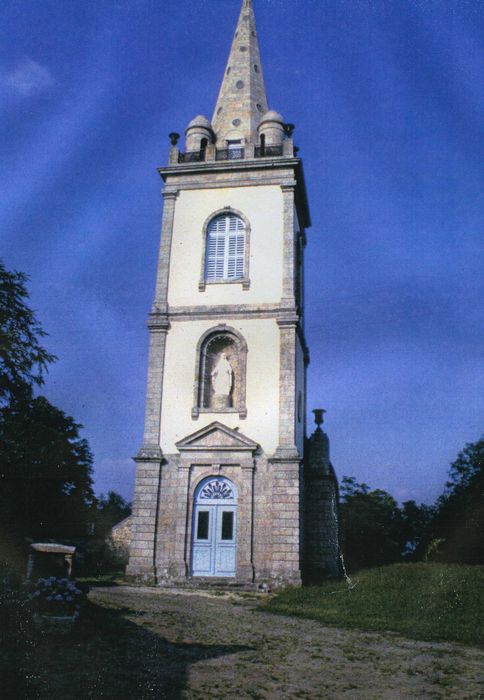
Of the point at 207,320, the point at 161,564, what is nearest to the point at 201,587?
the point at 161,564

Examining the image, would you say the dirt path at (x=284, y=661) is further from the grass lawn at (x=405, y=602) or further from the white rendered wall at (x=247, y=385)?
the white rendered wall at (x=247, y=385)

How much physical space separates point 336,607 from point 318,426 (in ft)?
30.7

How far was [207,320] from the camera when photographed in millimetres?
22438

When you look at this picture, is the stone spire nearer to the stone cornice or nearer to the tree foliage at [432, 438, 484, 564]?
the stone cornice

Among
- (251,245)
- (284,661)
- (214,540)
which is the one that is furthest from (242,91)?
(284,661)

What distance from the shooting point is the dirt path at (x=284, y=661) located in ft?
25.3

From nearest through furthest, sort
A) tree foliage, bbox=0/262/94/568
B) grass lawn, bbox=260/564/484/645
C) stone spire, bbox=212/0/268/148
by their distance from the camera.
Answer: grass lawn, bbox=260/564/484/645 < tree foliage, bbox=0/262/94/568 < stone spire, bbox=212/0/268/148

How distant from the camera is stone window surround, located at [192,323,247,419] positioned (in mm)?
21328

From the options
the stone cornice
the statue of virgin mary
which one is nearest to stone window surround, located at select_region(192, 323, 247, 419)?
the statue of virgin mary

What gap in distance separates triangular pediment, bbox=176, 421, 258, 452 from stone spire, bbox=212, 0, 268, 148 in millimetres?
11643

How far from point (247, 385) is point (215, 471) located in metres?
2.98

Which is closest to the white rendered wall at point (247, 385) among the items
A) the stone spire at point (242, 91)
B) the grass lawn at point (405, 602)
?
the grass lawn at point (405, 602)

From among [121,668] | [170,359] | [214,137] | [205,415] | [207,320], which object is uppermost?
[214,137]

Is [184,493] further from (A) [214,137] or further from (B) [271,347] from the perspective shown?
(A) [214,137]
